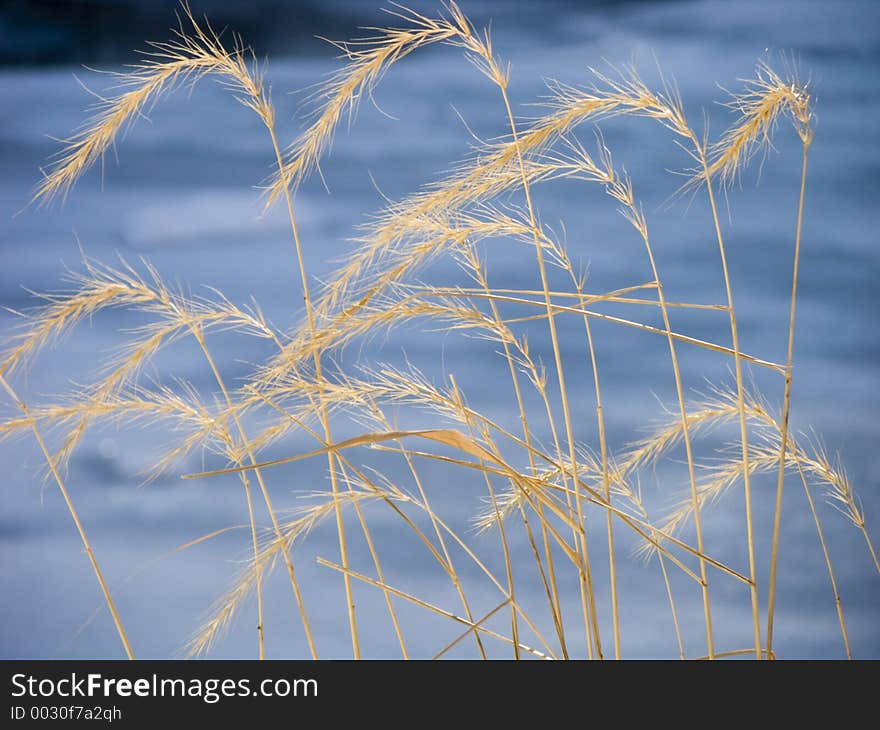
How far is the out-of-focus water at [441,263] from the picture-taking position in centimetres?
228

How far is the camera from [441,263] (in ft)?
7.36

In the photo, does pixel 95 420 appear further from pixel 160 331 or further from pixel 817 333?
pixel 817 333

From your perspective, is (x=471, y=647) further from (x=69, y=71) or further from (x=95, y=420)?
(x=69, y=71)

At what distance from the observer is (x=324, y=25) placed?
8.00 ft

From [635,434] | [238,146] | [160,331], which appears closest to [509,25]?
[238,146]

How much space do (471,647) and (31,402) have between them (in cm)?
102

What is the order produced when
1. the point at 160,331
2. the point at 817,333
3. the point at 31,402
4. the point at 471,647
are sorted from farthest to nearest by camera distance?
the point at 817,333 → the point at 471,647 → the point at 31,402 → the point at 160,331

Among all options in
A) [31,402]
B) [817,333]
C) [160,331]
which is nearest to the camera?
[160,331]

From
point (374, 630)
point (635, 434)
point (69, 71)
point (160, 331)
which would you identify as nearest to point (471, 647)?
point (374, 630)

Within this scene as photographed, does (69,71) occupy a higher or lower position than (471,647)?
higher

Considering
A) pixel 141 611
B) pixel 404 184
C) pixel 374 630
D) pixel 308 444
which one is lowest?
pixel 374 630

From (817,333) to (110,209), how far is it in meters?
1.72

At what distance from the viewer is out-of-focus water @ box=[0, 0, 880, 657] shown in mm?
2277

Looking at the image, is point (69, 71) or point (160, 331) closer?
point (160, 331)
